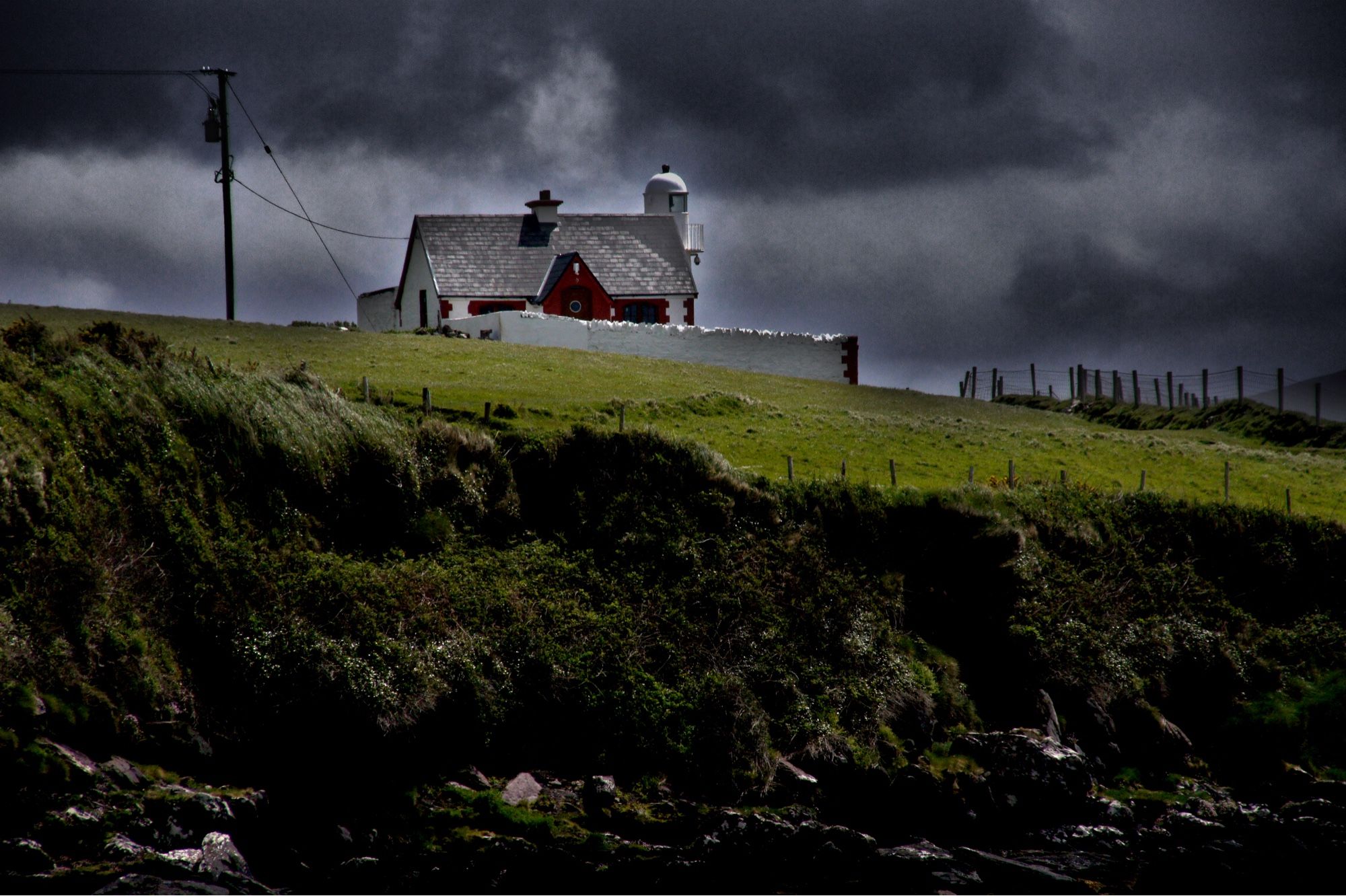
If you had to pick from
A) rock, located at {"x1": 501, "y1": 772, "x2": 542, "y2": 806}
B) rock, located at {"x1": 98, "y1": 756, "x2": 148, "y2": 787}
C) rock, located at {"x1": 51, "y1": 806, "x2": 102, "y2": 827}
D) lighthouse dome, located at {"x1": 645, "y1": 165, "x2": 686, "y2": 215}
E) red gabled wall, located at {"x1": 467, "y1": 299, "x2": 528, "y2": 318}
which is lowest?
rock, located at {"x1": 501, "y1": 772, "x2": 542, "y2": 806}

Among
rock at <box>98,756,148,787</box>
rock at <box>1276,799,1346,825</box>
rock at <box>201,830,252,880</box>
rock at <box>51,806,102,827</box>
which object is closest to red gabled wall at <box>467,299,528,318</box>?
rock at <box>1276,799,1346,825</box>

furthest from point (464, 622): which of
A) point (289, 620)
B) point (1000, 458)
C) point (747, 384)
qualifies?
point (747, 384)

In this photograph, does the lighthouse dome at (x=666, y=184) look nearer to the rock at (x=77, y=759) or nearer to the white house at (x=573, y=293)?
the white house at (x=573, y=293)

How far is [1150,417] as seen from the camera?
66.5 metres

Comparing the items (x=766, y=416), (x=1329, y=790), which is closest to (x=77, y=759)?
(x=1329, y=790)

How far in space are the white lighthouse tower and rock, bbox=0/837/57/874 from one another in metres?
68.5

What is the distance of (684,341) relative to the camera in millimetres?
64625

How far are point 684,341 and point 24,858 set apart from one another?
47982 millimetres

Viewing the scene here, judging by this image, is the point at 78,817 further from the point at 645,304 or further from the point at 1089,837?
the point at 645,304

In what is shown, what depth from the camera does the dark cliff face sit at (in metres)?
22.6

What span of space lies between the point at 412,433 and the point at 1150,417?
46741mm

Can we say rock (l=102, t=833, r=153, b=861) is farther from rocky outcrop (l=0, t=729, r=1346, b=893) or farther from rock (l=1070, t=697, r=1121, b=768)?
rock (l=1070, t=697, r=1121, b=768)

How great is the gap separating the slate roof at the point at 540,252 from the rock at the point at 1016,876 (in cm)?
5153

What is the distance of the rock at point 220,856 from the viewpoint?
65.9 ft
